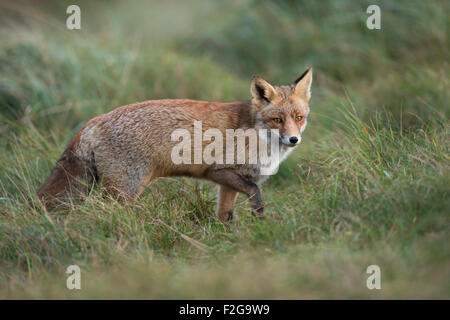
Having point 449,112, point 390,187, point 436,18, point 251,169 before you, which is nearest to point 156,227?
point 251,169

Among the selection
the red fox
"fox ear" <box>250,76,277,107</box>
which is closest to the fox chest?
the red fox

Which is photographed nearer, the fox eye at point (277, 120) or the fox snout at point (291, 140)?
the fox snout at point (291, 140)

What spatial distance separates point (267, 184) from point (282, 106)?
1.55m

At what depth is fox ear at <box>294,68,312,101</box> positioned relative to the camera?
4887mm

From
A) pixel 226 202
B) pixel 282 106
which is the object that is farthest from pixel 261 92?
pixel 226 202

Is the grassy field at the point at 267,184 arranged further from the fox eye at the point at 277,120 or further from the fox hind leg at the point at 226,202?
the fox eye at the point at 277,120

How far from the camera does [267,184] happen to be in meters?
6.09

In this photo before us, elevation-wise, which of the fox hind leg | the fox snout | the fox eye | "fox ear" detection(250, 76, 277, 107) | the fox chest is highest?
"fox ear" detection(250, 76, 277, 107)

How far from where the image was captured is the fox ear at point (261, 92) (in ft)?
15.7
